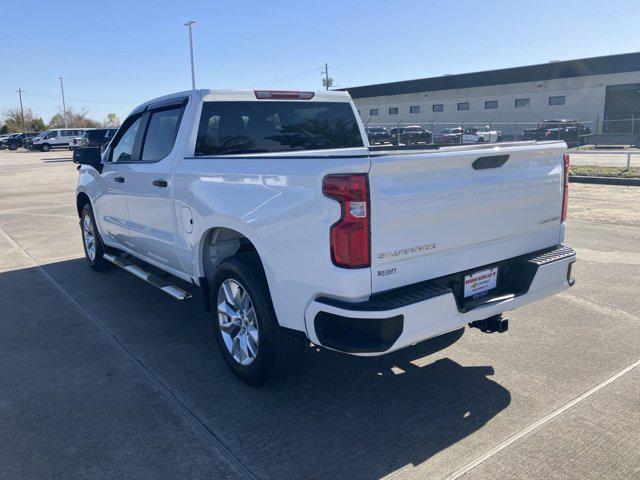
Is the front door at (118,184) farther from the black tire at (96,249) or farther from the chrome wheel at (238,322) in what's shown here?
the chrome wheel at (238,322)

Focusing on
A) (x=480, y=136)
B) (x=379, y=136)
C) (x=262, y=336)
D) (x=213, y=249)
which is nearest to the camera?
(x=262, y=336)

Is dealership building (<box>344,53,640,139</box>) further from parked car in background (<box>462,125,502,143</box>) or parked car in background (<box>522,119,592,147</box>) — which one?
parked car in background (<box>462,125,502,143</box>)

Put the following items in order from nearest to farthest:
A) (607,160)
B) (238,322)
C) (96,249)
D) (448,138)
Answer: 1. (238,322)
2. (96,249)
3. (448,138)
4. (607,160)

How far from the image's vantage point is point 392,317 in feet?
9.66

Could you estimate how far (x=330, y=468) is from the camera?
9.68 feet

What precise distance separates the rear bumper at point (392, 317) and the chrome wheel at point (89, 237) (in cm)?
485

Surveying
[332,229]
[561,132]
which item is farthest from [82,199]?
[561,132]

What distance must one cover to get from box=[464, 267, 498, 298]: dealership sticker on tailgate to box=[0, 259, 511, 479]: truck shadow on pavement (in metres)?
0.72

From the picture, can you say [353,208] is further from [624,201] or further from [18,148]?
[18,148]

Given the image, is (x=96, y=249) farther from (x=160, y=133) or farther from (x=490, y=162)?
(x=490, y=162)

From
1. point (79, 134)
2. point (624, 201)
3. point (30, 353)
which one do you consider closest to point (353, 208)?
point (30, 353)

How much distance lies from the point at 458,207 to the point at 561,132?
33146 millimetres

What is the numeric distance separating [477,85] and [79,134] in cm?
3628

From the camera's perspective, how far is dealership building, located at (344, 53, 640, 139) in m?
40.9
